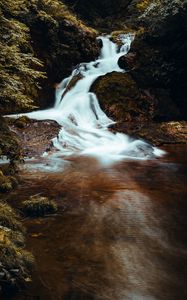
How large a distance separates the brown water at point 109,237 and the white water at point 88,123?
9.40 feet

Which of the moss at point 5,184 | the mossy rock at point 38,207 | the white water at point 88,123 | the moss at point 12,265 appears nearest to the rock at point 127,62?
the white water at point 88,123

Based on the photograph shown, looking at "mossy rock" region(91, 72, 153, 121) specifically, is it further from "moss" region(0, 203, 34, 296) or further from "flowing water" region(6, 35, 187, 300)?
"moss" region(0, 203, 34, 296)

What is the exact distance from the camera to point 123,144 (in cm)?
1294

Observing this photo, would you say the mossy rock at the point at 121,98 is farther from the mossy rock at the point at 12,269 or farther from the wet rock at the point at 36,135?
the mossy rock at the point at 12,269

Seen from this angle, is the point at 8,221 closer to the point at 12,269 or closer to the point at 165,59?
the point at 12,269

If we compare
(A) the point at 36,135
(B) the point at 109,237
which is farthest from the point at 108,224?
(A) the point at 36,135

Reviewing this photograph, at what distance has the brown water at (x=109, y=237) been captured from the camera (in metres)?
4.16

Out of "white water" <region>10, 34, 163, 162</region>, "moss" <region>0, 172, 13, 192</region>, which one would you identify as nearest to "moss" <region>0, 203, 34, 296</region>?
"moss" <region>0, 172, 13, 192</region>

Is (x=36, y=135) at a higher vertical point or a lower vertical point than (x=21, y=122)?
lower

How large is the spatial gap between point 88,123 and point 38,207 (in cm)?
889

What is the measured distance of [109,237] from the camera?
5.46 meters

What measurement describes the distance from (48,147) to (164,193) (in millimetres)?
4765

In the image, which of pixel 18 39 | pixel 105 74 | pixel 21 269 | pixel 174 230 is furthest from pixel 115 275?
pixel 105 74

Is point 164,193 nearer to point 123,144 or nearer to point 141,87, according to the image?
point 123,144
